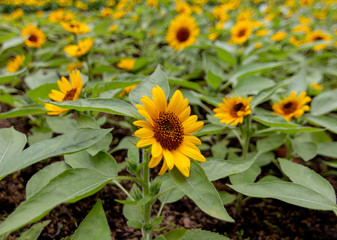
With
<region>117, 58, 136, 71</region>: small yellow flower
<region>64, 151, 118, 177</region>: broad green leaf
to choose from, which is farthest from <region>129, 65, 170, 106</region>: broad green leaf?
<region>117, 58, 136, 71</region>: small yellow flower

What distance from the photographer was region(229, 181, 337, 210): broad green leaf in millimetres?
1050

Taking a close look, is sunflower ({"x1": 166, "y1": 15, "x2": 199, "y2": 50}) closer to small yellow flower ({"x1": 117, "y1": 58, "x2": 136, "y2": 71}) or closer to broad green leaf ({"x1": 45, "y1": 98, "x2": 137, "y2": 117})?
small yellow flower ({"x1": 117, "y1": 58, "x2": 136, "y2": 71})

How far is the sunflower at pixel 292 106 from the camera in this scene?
1.61 metres

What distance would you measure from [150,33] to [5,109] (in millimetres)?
2004

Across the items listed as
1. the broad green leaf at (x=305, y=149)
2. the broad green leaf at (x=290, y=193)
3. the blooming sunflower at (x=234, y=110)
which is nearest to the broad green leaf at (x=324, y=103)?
the broad green leaf at (x=305, y=149)

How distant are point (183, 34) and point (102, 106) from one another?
2101mm

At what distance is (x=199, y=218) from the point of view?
5.25ft

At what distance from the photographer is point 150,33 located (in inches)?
142

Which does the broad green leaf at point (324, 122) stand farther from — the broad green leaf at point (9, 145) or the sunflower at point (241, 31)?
the broad green leaf at point (9, 145)

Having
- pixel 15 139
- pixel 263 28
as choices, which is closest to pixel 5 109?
pixel 15 139

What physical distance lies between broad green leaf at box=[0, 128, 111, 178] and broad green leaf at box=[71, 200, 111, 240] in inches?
10.8

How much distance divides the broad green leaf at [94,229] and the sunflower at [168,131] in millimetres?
295

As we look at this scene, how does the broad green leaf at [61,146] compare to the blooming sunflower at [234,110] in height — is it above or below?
above

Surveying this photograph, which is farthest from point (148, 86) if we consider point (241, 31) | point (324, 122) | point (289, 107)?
point (241, 31)
